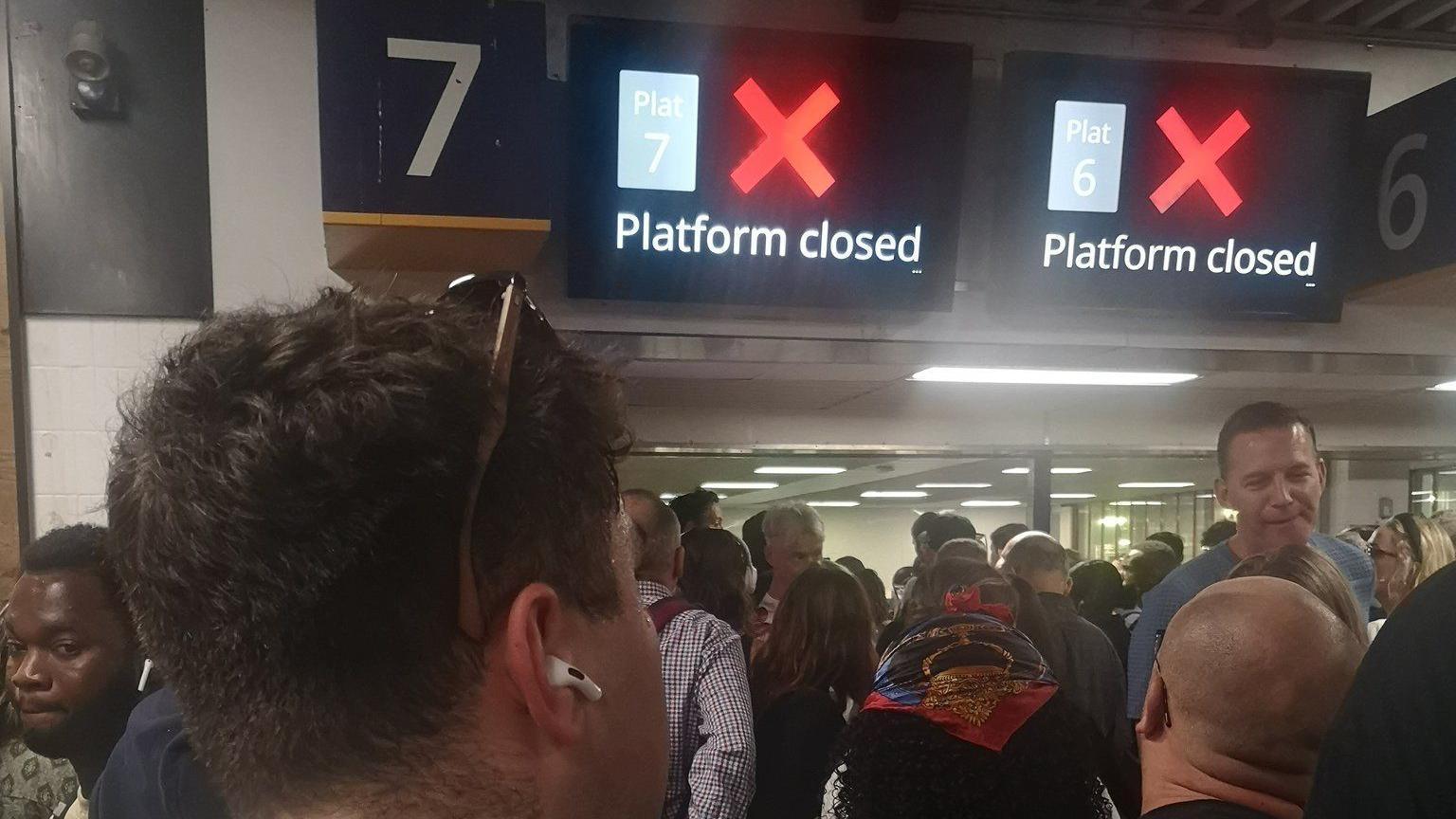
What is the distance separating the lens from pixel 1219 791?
124 centimetres

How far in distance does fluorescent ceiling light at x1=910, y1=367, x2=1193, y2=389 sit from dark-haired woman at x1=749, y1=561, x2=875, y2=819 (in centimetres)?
167

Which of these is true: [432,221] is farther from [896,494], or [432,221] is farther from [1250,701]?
[896,494]

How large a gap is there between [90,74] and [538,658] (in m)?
2.81

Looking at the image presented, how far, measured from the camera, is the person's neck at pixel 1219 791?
121cm

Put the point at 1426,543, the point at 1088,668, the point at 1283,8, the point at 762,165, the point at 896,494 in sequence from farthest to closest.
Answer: the point at 896,494, the point at 1426,543, the point at 1088,668, the point at 1283,8, the point at 762,165

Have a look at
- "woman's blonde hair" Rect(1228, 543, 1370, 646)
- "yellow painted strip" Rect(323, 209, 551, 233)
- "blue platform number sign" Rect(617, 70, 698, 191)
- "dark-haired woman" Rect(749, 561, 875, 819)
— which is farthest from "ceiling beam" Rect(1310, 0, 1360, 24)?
"yellow painted strip" Rect(323, 209, 551, 233)

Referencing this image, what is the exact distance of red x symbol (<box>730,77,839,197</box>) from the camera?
260cm

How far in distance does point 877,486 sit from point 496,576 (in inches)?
458

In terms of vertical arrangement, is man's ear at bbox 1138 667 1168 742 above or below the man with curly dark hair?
below

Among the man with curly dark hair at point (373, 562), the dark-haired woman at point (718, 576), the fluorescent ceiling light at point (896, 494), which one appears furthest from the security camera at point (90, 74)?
the fluorescent ceiling light at point (896, 494)

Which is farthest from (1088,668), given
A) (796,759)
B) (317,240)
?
(317,240)

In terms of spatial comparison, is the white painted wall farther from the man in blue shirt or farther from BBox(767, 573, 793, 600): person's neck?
BBox(767, 573, 793, 600): person's neck

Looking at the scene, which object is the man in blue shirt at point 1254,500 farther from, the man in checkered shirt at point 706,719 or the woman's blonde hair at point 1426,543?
the woman's blonde hair at point 1426,543

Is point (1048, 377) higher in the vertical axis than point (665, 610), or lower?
higher
